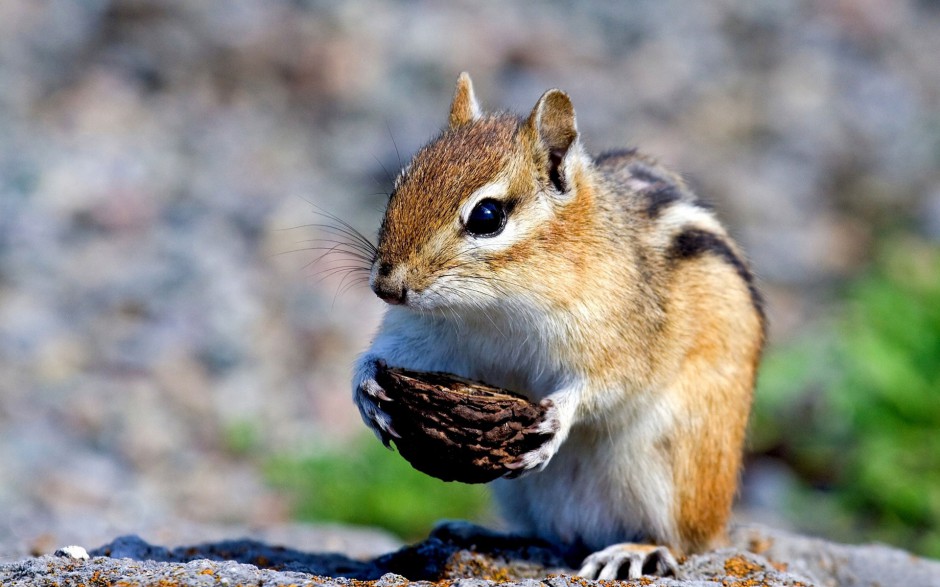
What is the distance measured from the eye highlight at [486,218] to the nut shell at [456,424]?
20.1 inches

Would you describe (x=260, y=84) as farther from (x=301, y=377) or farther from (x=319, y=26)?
(x=301, y=377)

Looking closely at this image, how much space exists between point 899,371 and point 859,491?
794 mm

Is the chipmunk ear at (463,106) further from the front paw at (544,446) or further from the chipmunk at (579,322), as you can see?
the front paw at (544,446)

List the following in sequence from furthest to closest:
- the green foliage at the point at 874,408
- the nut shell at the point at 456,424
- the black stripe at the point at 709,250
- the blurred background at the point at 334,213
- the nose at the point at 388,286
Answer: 1. the blurred background at the point at 334,213
2. the green foliage at the point at 874,408
3. the black stripe at the point at 709,250
4. the nose at the point at 388,286
5. the nut shell at the point at 456,424

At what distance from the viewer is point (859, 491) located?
7336mm

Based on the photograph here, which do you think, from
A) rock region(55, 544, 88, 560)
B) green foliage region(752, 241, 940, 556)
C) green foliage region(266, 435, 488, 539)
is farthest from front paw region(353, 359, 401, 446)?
green foliage region(752, 241, 940, 556)

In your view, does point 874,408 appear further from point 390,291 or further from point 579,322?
point 390,291

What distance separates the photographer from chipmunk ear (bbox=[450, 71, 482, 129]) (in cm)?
480

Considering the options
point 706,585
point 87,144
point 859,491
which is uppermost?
point 87,144

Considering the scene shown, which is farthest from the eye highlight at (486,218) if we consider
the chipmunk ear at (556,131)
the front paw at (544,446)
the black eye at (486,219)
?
the front paw at (544,446)

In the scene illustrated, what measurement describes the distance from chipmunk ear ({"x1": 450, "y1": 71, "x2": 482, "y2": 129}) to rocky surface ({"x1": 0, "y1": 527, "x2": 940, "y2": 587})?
164cm

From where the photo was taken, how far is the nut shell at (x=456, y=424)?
378cm

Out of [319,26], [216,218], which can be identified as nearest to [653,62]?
[319,26]

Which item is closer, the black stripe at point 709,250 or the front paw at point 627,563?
the front paw at point 627,563
